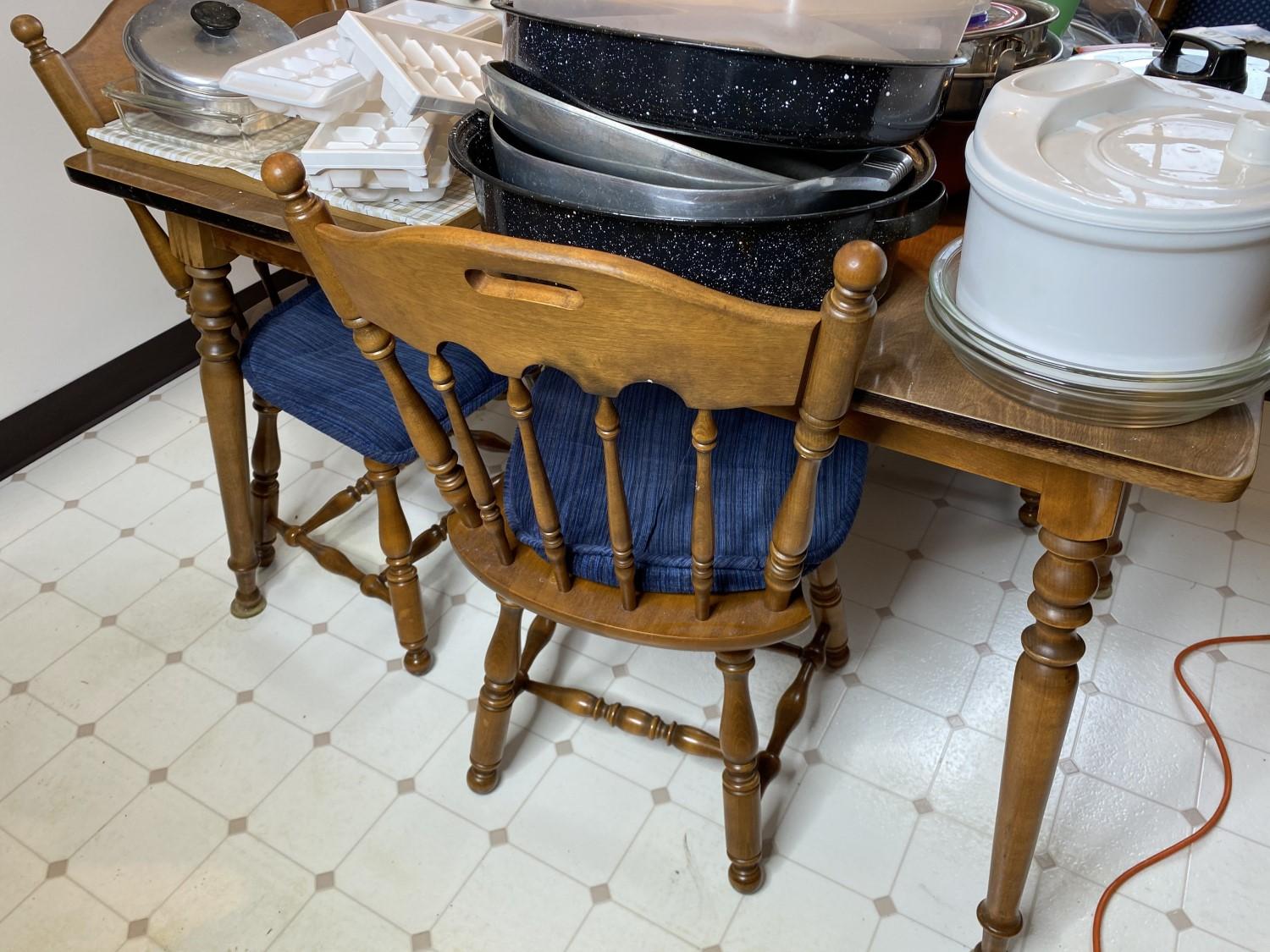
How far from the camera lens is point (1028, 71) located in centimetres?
69

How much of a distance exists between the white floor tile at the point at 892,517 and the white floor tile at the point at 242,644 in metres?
0.94

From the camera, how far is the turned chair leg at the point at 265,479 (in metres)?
1.39

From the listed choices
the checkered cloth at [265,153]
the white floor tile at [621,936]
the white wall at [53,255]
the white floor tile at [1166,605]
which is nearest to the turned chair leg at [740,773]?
the white floor tile at [621,936]

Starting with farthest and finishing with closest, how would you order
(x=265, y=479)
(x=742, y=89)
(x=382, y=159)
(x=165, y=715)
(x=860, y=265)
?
(x=265, y=479)
(x=165, y=715)
(x=382, y=159)
(x=742, y=89)
(x=860, y=265)

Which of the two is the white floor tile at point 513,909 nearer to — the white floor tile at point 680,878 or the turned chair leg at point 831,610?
the white floor tile at point 680,878

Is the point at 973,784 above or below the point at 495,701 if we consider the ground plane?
below

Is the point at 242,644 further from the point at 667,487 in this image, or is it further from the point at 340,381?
the point at 667,487

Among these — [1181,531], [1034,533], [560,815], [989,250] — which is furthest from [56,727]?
[1181,531]

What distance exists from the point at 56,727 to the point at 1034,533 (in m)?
1.59

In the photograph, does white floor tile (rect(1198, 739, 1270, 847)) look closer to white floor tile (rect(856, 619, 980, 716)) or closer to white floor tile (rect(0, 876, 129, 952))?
white floor tile (rect(856, 619, 980, 716))

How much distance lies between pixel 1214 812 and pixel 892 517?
640 mm

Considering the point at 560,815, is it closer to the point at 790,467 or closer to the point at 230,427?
the point at 790,467

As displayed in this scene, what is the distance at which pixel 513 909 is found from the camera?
112 cm

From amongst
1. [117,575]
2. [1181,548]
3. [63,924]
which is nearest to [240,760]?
[63,924]
